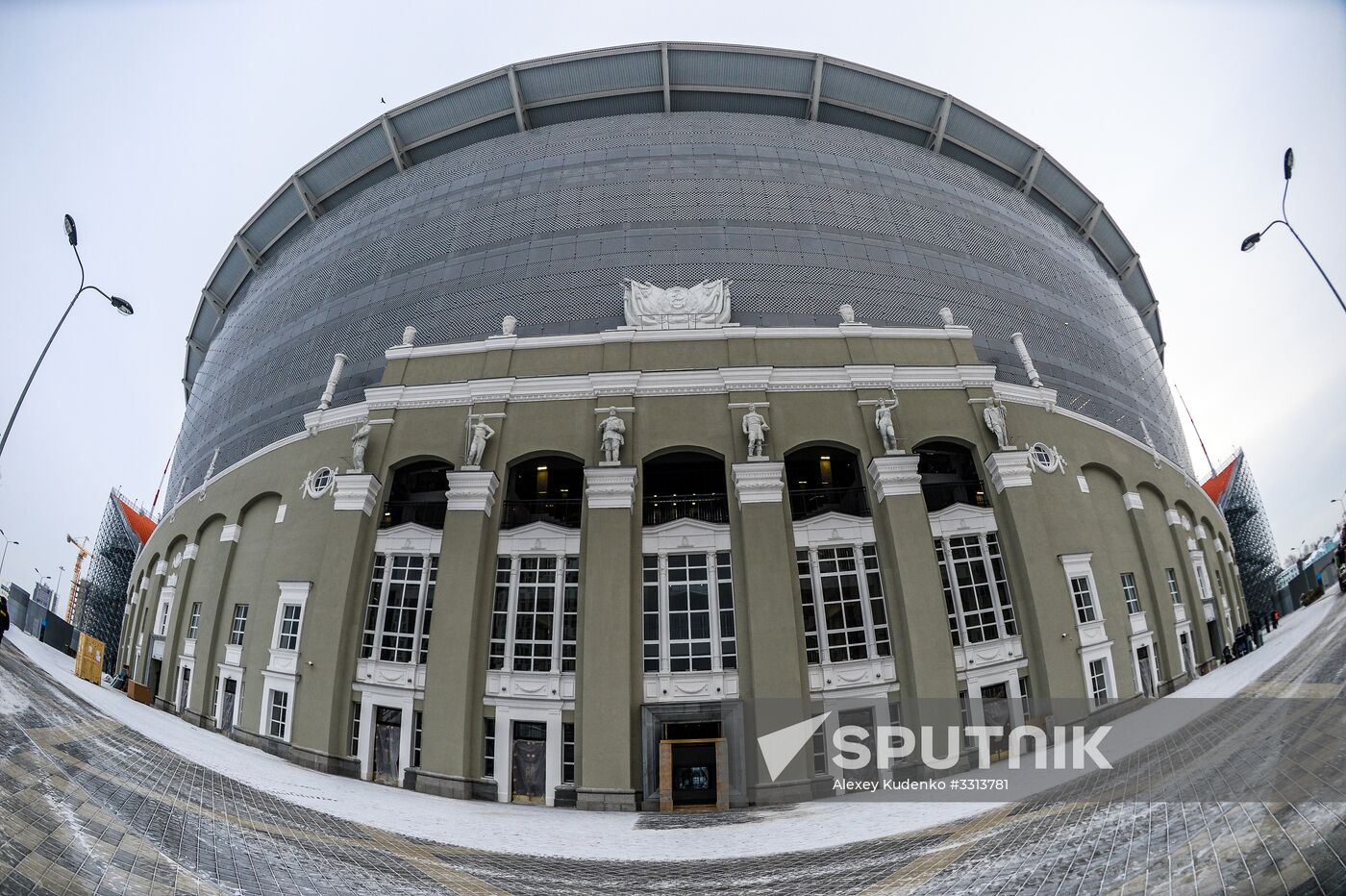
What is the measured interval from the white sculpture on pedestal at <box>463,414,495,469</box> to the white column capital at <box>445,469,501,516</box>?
410 mm

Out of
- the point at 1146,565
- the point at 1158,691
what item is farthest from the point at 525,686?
the point at 1146,565

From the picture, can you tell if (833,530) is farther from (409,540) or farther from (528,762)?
(409,540)

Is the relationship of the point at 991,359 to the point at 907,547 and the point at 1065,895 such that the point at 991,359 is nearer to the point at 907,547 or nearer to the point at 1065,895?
the point at 907,547

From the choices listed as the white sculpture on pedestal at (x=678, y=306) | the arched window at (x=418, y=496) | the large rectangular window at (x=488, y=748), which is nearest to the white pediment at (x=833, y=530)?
the white sculpture on pedestal at (x=678, y=306)

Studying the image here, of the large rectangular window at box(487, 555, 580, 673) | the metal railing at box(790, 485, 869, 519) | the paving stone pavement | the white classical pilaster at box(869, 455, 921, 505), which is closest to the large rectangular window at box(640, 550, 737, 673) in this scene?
the large rectangular window at box(487, 555, 580, 673)

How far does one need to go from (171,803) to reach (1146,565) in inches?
1094

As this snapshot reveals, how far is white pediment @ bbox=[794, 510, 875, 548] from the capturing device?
61.2ft

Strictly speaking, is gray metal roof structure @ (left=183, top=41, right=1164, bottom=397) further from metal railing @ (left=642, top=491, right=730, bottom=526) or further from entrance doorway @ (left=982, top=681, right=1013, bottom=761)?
entrance doorway @ (left=982, top=681, right=1013, bottom=761)

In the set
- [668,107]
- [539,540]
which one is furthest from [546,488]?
[668,107]

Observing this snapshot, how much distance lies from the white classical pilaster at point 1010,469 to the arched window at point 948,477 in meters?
0.70

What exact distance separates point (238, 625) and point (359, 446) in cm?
888

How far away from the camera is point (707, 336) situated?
21.3 meters

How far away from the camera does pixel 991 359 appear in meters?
23.8

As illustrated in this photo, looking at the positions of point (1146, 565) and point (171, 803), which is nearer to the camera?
point (171, 803)
